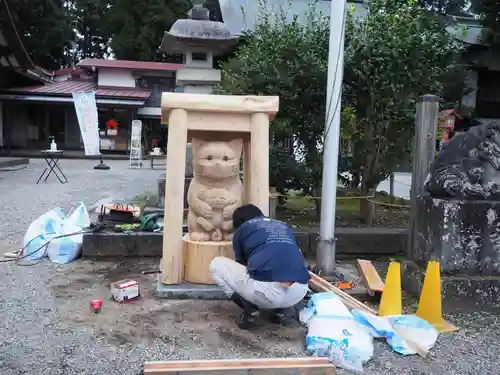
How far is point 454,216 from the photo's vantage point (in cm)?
444

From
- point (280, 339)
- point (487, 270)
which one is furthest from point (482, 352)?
point (280, 339)

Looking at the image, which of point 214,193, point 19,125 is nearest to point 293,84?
point 214,193

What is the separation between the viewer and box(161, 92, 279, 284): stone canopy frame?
4.57 metres

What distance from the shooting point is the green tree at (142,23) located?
1084 inches

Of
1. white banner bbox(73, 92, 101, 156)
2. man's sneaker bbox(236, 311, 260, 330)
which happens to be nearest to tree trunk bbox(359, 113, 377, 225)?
man's sneaker bbox(236, 311, 260, 330)

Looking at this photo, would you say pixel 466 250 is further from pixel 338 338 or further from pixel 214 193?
pixel 214 193

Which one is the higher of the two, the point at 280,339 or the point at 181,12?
the point at 181,12

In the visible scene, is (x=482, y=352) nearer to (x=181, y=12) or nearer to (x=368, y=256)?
(x=368, y=256)

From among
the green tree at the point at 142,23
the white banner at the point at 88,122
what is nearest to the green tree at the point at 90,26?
the green tree at the point at 142,23

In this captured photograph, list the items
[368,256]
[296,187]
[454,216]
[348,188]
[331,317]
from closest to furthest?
[331,317] < [454,216] < [368,256] < [296,187] < [348,188]

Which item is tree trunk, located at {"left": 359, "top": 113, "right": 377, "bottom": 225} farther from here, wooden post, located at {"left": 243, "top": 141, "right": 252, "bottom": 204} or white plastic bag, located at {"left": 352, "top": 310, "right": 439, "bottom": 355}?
white plastic bag, located at {"left": 352, "top": 310, "right": 439, "bottom": 355}

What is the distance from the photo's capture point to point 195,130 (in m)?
4.75

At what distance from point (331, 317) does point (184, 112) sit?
7.76 ft

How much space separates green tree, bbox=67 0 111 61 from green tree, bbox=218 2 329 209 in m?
26.4
